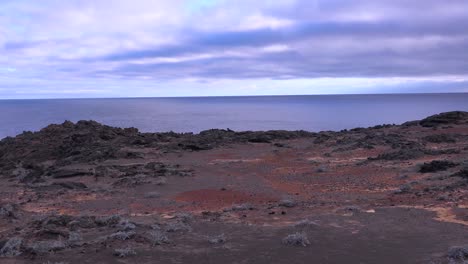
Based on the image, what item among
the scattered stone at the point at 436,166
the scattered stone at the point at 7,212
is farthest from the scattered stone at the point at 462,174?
the scattered stone at the point at 7,212

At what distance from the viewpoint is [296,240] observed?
32.8 feet

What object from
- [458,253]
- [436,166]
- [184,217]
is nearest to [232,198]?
[184,217]

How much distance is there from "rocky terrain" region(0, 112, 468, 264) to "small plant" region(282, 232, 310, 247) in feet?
0.10

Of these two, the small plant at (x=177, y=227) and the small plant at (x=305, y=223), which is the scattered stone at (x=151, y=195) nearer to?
the small plant at (x=177, y=227)

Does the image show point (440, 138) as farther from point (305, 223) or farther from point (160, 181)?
point (305, 223)

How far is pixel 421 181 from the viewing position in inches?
686

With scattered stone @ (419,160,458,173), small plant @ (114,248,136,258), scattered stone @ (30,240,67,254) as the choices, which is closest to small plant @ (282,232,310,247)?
small plant @ (114,248,136,258)

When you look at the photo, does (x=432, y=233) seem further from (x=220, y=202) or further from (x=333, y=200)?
(x=220, y=202)

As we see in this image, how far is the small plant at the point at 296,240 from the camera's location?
32.7 ft

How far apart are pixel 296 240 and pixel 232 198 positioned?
6.73 metres

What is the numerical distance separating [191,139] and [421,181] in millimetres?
17908

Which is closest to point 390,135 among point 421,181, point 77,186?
point 421,181

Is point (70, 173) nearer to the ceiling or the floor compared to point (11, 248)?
nearer to the floor

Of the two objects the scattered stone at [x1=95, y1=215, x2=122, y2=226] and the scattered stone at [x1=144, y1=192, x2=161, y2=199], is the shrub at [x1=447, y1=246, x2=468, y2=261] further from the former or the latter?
the scattered stone at [x1=144, y1=192, x2=161, y2=199]
